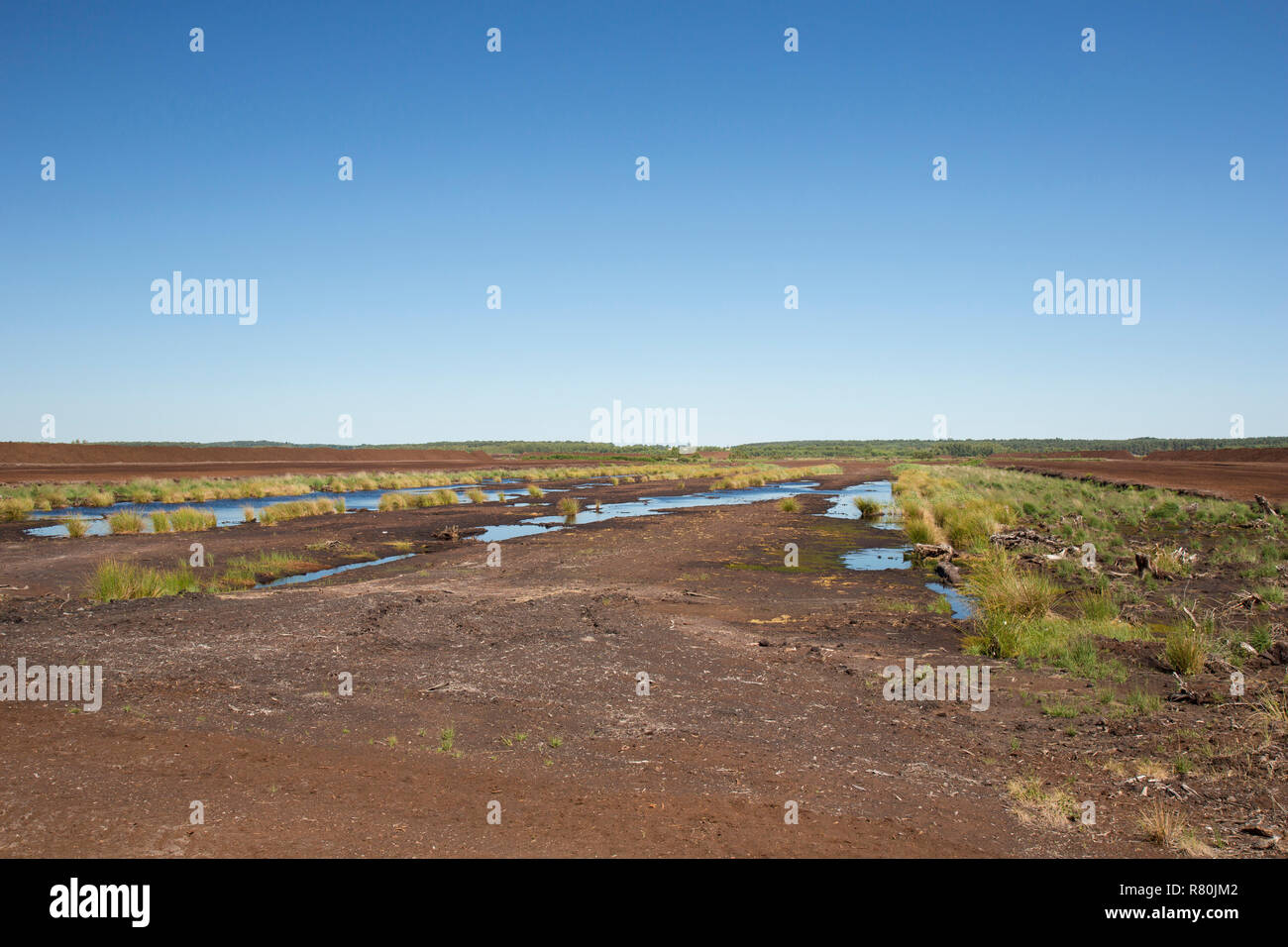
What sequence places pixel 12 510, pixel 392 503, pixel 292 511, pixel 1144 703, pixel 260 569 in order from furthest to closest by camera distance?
pixel 392 503
pixel 292 511
pixel 12 510
pixel 260 569
pixel 1144 703

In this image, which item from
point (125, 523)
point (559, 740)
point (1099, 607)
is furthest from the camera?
point (125, 523)

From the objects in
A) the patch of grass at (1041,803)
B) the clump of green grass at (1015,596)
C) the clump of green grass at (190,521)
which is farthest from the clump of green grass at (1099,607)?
the clump of green grass at (190,521)

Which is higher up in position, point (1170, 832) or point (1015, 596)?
point (1015, 596)

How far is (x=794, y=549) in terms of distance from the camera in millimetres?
22891

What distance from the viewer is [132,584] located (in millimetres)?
15000

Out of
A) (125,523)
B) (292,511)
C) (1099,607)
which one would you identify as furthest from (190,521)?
(1099,607)

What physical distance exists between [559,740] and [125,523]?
2842 cm

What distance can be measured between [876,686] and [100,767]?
873 cm

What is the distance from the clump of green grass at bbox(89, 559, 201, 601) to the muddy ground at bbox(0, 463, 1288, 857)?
0.67m
